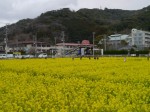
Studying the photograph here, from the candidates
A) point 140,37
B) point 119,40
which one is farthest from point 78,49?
point 140,37

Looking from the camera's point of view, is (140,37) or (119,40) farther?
(119,40)

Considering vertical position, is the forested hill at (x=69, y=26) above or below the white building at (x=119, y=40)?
above

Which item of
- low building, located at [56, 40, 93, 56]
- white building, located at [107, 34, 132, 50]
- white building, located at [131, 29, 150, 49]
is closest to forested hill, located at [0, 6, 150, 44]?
white building, located at [107, 34, 132, 50]

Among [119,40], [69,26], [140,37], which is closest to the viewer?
[140,37]

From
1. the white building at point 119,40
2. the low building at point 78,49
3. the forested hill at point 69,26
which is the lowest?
the low building at point 78,49

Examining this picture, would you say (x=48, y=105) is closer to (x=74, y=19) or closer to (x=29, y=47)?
(x=29, y=47)

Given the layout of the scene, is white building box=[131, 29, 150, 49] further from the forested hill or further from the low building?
the low building

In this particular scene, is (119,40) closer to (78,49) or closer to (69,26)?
(69,26)

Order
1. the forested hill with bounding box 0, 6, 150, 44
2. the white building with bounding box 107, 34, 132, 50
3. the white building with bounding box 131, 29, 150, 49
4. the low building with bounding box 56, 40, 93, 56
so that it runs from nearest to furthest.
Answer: the low building with bounding box 56, 40, 93, 56 → the white building with bounding box 107, 34, 132, 50 → the white building with bounding box 131, 29, 150, 49 → the forested hill with bounding box 0, 6, 150, 44

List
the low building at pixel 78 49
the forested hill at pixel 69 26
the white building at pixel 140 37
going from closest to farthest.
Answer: the low building at pixel 78 49
the white building at pixel 140 37
the forested hill at pixel 69 26

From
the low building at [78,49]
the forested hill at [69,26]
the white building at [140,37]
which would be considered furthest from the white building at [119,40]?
the low building at [78,49]

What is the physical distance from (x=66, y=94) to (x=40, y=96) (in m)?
0.66

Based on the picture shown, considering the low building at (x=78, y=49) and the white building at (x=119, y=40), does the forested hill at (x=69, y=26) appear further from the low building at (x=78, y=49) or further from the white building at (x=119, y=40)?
the low building at (x=78, y=49)

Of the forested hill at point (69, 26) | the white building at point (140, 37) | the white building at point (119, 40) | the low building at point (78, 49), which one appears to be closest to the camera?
the low building at point (78, 49)
